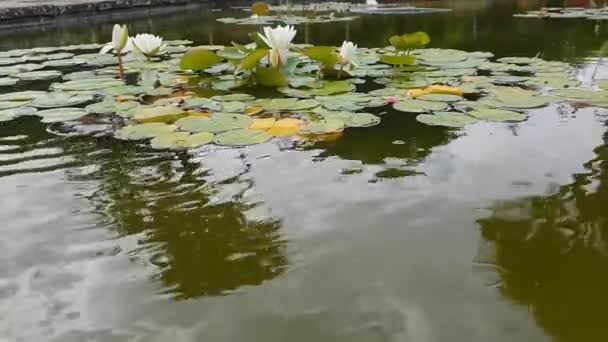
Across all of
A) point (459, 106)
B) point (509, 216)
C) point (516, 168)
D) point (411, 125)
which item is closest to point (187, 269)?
point (509, 216)

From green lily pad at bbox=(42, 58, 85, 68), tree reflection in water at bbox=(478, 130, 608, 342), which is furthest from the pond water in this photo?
green lily pad at bbox=(42, 58, 85, 68)

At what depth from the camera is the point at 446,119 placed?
1.74 metres

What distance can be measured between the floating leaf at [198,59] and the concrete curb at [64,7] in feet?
12.1

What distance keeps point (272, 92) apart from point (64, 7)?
14.5 ft

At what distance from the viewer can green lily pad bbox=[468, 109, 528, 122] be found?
174cm

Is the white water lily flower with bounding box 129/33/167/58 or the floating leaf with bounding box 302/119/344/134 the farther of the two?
the white water lily flower with bounding box 129/33/167/58

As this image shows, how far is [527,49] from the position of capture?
3266 mm

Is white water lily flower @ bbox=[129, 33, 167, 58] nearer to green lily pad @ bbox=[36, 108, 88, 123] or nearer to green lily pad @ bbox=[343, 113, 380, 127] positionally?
green lily pad @ bbox=[36, 108, 88, 123]

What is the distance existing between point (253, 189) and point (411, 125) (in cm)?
68

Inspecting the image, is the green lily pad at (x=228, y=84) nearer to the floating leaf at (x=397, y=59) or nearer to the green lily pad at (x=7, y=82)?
the floating leaf at (x=397, y=59)

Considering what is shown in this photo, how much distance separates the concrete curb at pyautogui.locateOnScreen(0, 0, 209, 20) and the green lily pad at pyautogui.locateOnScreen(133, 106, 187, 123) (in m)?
Result: 4.14

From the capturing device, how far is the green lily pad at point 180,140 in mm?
1570

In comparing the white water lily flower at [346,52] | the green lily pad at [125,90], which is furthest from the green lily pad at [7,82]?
the white water lily flower at [346,52]

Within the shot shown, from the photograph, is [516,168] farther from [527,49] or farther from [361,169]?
[527,49]
